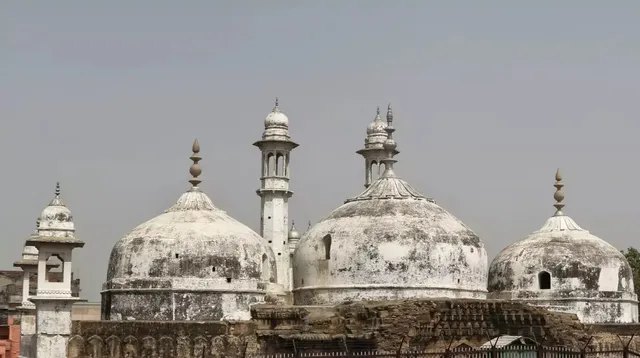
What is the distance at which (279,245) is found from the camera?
37188mm

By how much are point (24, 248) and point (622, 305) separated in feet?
64.6

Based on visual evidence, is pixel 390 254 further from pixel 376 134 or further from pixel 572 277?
pixel 376 134

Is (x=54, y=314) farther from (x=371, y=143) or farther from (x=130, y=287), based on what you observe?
(x=371, y=143)

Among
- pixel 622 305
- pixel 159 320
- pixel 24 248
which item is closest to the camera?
pixel 159 320

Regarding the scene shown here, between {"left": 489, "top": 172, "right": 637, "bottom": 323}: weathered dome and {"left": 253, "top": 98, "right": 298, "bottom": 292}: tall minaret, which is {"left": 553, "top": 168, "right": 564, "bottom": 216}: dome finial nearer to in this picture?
{"left": 489, "top": 172, "right": 637, "bottom": 323}: weathered dome

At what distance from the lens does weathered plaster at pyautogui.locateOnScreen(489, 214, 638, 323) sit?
35.4 metres

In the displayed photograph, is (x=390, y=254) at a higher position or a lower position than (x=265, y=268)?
higher

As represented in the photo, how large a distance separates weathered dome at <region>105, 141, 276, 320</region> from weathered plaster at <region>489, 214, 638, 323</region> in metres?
8.49

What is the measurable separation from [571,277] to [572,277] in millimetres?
30

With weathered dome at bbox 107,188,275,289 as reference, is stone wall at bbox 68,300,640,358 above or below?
below

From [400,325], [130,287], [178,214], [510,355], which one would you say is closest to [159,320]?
[130,287]

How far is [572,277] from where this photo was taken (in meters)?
35.4

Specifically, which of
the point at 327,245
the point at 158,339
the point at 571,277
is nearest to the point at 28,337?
the point at 158,339

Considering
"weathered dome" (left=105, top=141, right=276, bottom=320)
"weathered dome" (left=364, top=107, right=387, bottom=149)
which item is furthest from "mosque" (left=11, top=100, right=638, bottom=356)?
"weathered dome" (left=364, top=107, right=387, bottom=149)
